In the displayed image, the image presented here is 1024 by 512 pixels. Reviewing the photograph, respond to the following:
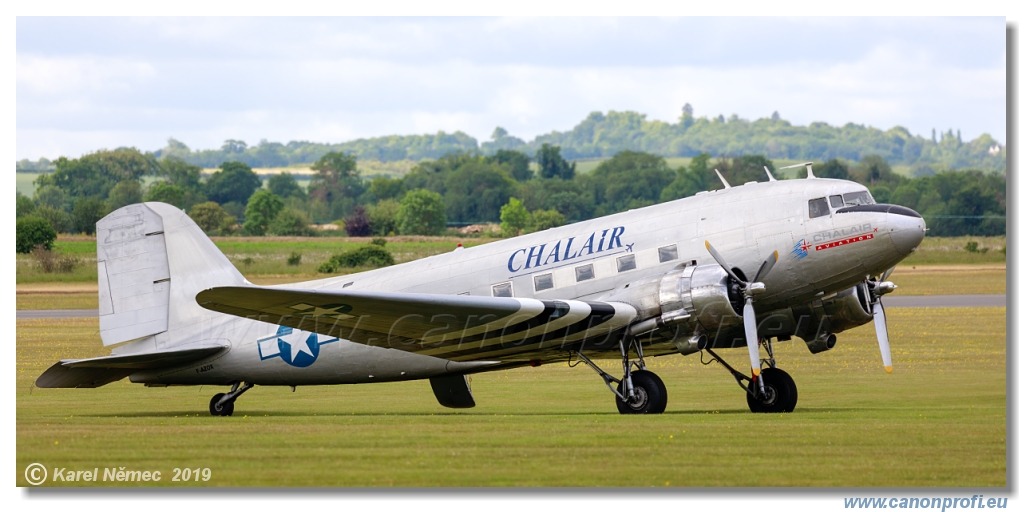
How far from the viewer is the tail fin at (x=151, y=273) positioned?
24.5 meters

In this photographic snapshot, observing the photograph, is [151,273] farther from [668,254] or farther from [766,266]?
[766,266]

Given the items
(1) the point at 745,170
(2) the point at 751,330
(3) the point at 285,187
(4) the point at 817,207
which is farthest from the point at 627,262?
(3) the point at 285,187

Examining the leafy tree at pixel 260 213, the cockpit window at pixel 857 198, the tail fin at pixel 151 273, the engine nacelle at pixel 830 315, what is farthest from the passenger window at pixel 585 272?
the leafy tree at pixel 260 213

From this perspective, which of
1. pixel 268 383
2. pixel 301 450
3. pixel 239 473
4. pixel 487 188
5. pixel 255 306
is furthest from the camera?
pixel 487 188

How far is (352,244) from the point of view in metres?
80.8

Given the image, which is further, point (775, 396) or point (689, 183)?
point (689, 183)

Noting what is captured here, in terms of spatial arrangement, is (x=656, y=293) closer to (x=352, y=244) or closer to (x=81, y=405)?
(x=81, y=405)

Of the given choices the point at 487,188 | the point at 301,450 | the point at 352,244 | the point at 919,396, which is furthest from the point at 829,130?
the point at 301,450

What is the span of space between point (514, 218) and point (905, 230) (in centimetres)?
7489

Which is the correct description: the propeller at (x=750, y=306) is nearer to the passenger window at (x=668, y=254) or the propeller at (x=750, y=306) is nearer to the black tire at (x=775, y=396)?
the passenger window at (x=668, y=254)

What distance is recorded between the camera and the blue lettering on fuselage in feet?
74.6

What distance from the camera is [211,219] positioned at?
83938 millimetres

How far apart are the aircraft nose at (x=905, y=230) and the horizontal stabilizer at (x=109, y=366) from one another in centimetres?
1139

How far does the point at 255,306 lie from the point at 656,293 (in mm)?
6201
